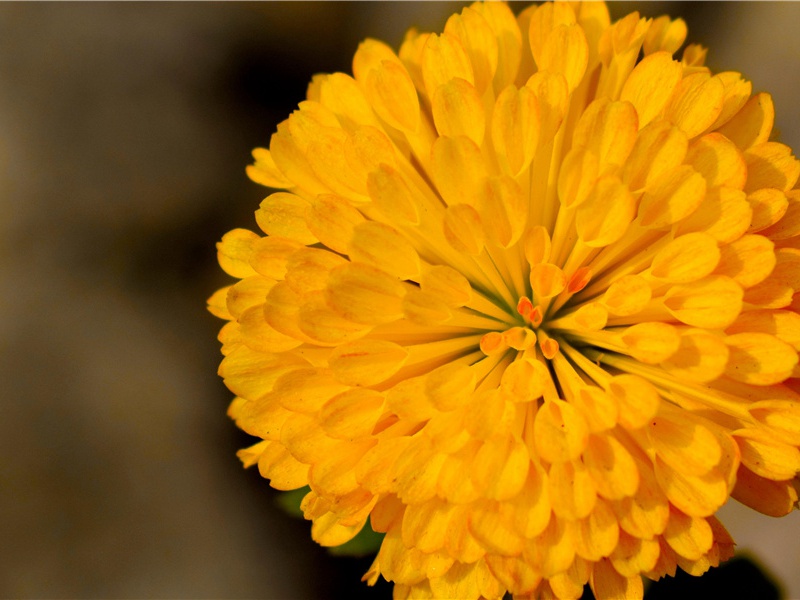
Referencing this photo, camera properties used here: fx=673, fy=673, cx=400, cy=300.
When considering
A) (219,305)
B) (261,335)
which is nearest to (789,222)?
(261,335)

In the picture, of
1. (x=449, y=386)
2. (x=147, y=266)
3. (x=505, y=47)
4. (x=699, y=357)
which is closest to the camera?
(x=699, y=357)

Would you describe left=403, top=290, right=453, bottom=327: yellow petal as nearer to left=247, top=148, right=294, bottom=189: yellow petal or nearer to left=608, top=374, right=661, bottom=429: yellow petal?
left=608, top=374, right=661, bottom=429: yellow petal

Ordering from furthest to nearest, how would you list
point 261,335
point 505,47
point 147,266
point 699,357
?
point 147,266 < point 505,47 < point 261,335 < point 699,357

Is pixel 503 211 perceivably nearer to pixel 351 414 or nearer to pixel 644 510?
pixel 351 414

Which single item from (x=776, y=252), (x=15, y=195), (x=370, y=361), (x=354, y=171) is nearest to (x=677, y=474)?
(x=776, y=252)

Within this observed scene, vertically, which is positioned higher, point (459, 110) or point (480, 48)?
point (480, 48)

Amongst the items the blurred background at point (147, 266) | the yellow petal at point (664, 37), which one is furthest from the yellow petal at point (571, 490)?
the blurred background at point (147, 266)

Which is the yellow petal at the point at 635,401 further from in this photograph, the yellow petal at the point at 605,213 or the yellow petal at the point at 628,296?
the yellow petal at the point at 605,213
